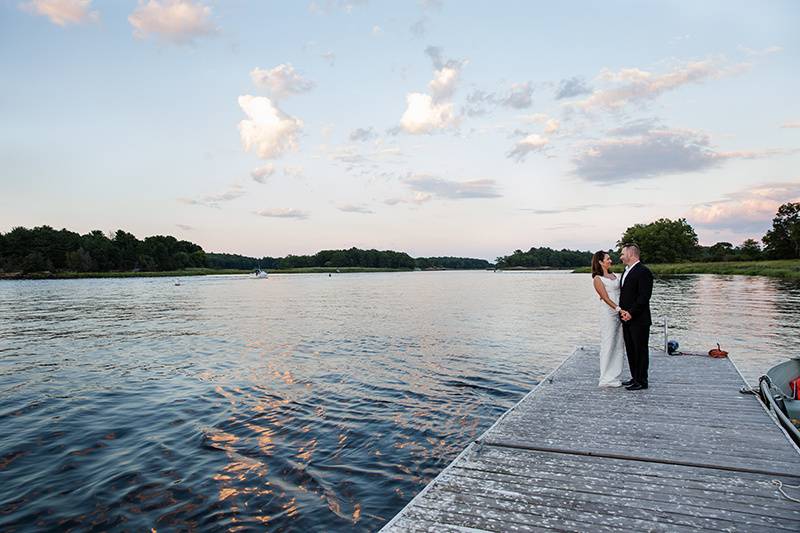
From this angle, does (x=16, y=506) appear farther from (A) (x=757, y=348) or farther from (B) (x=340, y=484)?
(A) (x=757, y=348)

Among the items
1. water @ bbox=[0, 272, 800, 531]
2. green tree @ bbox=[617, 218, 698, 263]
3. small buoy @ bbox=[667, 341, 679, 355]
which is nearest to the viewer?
water @ bbox=[0, 272, 800, 531]

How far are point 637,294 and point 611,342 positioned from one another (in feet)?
4.31

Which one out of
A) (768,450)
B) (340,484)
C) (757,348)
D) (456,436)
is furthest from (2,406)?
(757,348)

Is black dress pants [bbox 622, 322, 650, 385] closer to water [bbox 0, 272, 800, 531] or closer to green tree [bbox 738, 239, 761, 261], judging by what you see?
water [bbox 0, 272, 800, 531]

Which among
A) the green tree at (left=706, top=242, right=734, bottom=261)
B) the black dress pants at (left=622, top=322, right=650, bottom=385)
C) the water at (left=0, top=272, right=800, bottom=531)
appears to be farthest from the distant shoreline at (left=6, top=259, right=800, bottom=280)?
the black dress pants at (left=622, top=322, right=650, bottom=385)

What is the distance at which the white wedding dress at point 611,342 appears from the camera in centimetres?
1006

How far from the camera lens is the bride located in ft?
32.9

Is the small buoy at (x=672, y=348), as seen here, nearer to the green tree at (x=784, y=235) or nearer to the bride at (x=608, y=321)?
the bride at (x=608, y=321)

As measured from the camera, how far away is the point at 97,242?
544 ft

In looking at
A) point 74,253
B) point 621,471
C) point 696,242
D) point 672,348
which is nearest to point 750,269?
point 696,242

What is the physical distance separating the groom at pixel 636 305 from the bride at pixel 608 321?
199mm

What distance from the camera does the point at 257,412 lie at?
38.8 ft

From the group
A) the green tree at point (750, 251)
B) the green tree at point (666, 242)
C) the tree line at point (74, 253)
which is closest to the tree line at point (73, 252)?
the tree line at point (74, 253)

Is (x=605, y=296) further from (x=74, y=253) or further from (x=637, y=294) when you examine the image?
(x=74, y=253)
